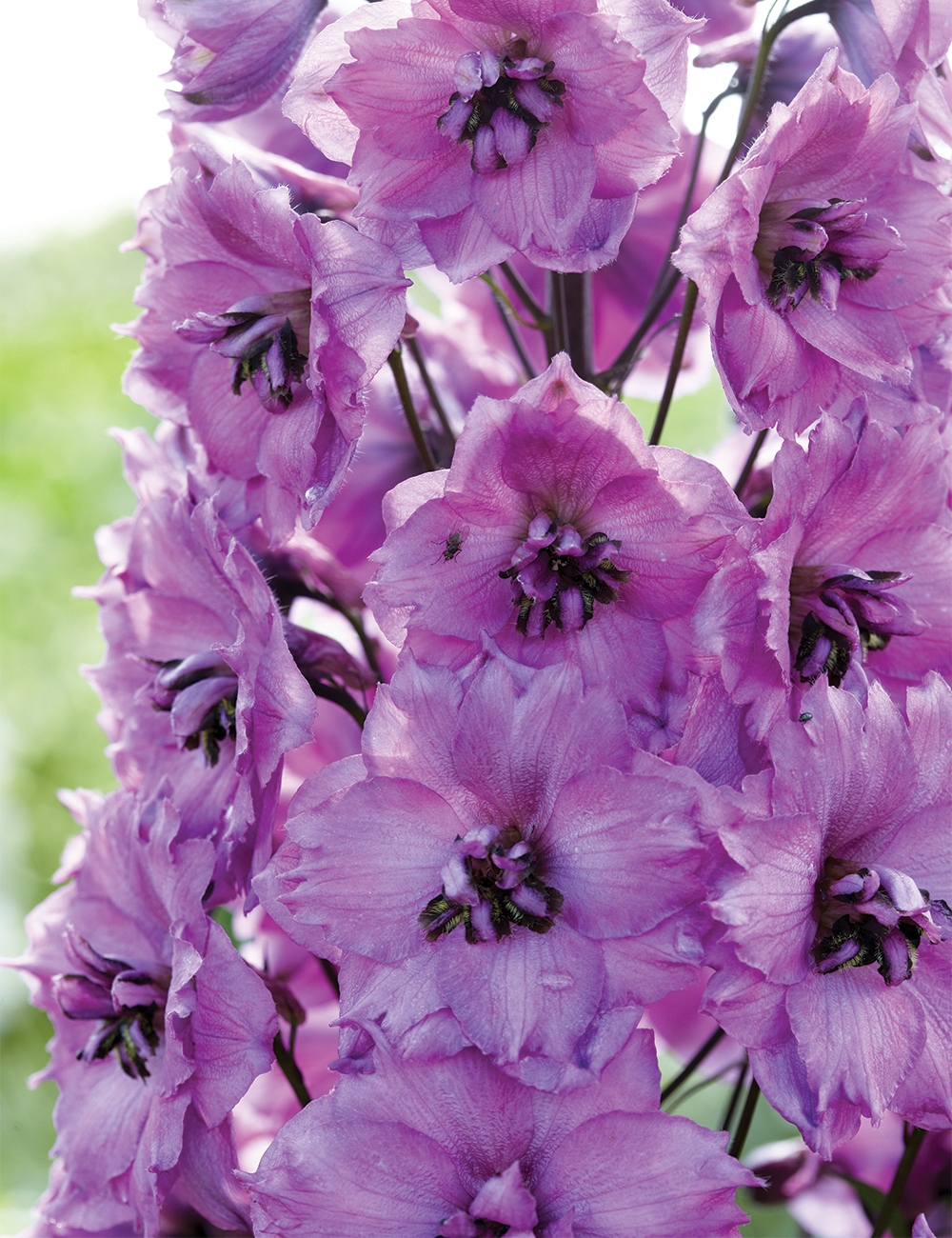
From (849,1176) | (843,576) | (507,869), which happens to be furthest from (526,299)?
(849,1176)

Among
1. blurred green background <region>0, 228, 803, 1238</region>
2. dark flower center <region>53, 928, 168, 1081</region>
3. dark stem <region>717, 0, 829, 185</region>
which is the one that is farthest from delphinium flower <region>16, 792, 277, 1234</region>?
blurred green background <region>0, 228, 803, 1238</region>

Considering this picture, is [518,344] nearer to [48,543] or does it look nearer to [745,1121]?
[745,1121]

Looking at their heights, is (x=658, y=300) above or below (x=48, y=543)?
above

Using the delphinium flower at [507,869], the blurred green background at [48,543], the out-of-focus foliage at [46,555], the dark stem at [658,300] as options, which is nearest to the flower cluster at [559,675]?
the delphinium flower at [507,869]

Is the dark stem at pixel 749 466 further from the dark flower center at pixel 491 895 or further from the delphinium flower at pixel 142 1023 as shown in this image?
the delphinium flower at pixel 142 1023

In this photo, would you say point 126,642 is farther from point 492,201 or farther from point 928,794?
point 928,794

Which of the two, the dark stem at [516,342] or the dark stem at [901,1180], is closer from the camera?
the dark stem at [901,1180]

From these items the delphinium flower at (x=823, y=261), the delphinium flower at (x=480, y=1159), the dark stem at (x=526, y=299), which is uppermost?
the delphinium flower at (x=823, y=261)

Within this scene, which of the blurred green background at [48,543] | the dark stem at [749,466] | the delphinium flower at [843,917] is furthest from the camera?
the blurred green background at [48,543]
